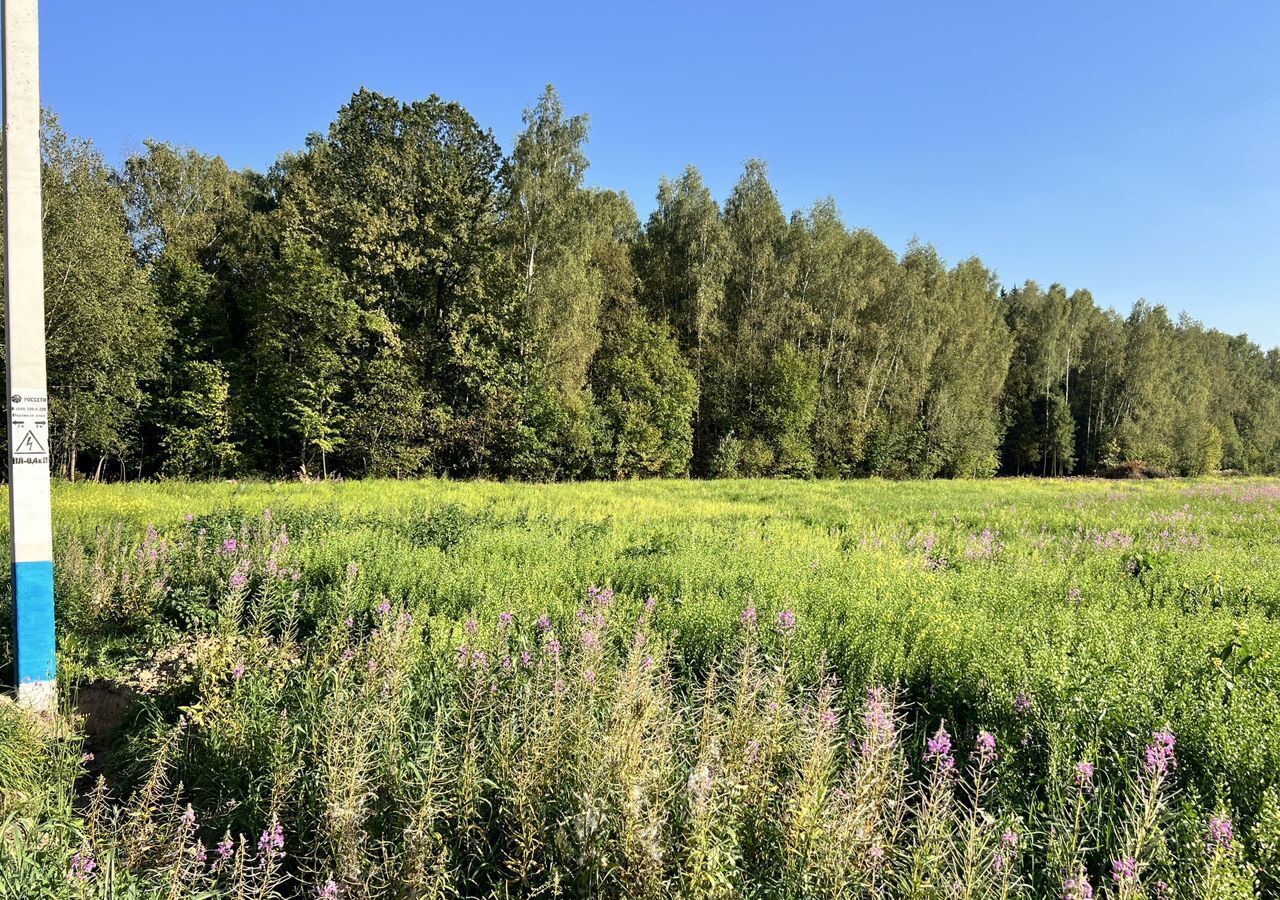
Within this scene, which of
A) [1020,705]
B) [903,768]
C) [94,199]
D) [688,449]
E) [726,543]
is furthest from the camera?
[688,449]

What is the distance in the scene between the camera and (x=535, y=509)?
486 inches

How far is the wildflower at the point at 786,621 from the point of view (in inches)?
171

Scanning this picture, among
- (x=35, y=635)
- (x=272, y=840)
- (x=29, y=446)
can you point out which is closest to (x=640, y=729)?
(x=272, y=840)

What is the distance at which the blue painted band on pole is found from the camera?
3969mm

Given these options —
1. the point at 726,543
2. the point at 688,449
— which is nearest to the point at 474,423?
the point at 688,449

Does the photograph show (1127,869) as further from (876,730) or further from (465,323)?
(465,323)

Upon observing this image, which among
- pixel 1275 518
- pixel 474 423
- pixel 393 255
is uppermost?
pixel 393 255

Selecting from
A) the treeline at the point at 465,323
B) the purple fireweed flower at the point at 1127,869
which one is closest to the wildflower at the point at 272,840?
Answer: the purple fireweed flower at the point at 1127,869

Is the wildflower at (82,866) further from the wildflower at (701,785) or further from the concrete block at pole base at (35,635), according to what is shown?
the concrete block at pole base at (35,635)

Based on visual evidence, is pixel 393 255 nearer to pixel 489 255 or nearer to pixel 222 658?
pixel 489 255

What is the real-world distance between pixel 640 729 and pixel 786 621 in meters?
2.17

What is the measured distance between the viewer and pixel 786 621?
14.5 ft

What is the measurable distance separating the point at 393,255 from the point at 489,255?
12.1 ft

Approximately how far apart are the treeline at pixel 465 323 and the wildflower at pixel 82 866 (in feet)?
71.7
